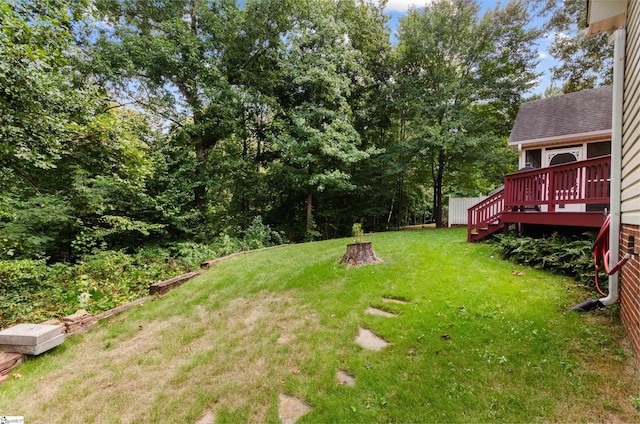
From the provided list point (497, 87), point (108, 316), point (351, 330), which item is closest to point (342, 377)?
point (351, 330)

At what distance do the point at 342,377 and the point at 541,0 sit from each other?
18.9 meters

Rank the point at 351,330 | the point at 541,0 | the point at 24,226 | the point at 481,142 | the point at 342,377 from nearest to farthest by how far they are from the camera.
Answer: the point at 342,377 < the point at 351,330 < the point at 24,226 < the point at 481,142 < the point at 541,0

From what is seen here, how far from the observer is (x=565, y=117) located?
9.08 metres

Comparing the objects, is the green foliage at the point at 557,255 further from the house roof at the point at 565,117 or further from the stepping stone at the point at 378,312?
the house roof at the point at 565,117

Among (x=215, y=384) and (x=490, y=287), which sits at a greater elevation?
(x=490, y=287)

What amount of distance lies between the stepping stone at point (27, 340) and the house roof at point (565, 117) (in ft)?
40.4

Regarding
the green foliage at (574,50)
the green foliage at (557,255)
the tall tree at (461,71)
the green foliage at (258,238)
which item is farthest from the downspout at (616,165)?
the green foliage at (574,50)

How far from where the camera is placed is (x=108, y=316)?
459 centimetres

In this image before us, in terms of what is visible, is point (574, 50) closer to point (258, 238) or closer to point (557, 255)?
point (557, 255)

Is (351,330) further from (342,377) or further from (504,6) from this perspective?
(504,6)

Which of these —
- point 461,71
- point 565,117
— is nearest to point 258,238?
point 565,117

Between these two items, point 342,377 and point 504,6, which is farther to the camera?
point 504,6

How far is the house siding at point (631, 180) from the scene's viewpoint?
2.44 metres

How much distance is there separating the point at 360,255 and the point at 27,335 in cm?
514
